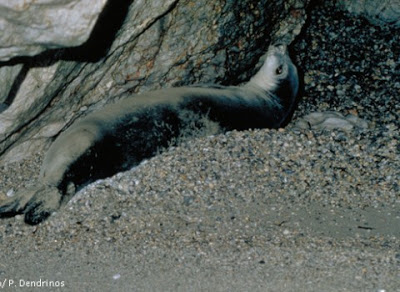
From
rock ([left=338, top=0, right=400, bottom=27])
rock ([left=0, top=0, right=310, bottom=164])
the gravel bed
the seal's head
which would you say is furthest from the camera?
rock ([left=338, top=0, right=400, bottom=27])

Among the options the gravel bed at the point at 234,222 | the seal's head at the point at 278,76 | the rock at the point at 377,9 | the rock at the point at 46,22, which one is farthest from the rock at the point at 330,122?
the rock at the point at 46,22

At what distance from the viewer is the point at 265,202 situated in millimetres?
3260

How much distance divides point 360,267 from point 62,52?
2.13 meters

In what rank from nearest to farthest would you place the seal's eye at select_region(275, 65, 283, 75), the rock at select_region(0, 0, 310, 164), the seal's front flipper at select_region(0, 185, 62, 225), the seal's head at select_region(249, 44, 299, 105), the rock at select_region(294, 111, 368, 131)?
1. the seal's front flipper at select_region(0, 185, 62, 225)
2. the rock at select_region(0, 0, 310, 164)
3. the rock at select_region(294, 111, 368, 131)
4. the seal's head at select_region(249, 44, 299, 105)
5. the seal's eye at select_region(275, 65, 283, 75)

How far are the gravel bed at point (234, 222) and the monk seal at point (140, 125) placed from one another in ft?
0.34

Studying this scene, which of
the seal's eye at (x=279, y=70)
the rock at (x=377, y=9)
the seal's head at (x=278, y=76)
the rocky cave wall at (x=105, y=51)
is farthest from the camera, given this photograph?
the rock at (x=377, y=9)

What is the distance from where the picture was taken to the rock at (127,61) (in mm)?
3502

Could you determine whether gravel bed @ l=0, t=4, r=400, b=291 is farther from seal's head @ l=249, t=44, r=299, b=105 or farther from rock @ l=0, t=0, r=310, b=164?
seal's head @ l=249, t=44, r=299, b=105

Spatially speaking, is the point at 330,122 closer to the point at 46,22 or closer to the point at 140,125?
the point at 140,125

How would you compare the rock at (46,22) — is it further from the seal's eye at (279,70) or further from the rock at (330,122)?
the seal's eye at (279,70)

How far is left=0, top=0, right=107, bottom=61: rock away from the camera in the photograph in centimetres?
260

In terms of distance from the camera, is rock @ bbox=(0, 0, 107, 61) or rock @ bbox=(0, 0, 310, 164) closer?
rock @ bbox=(0, 0, 107, 61)

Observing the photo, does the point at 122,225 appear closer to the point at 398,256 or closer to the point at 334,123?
the point at 398,256

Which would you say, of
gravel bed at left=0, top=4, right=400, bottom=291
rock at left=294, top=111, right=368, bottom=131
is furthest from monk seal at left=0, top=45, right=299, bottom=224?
rock at left=294, top=111, right=368, bottom=131
